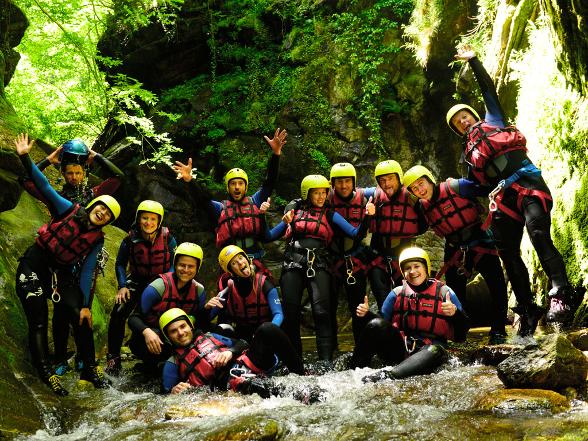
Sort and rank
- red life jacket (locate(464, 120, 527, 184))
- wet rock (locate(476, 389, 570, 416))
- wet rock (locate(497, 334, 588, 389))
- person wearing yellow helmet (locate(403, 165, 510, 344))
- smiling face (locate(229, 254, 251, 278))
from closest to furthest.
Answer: wet rock (locate(476, 389, 570, 416)) → wet rock (locate(497, 334, 588, 389)) → red life jacket (locate(464, 120, 527, 184)) → smiling face (locate(229, 254, 251, 278)) → person wearing yellow helmet (locate(403, 165, 510, 344))

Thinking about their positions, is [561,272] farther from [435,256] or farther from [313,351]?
[435,256]

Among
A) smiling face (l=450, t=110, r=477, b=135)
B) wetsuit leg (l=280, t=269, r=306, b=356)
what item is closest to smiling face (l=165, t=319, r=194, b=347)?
wetsuit leg (l=280, t=269, r=306, b=356)

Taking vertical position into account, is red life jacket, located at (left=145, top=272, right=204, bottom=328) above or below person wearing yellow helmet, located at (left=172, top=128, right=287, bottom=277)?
below

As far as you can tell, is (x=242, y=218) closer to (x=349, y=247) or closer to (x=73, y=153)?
(x=349, y=247)

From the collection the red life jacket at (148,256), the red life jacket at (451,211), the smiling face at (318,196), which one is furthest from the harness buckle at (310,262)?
the red life jacket at (148,256)

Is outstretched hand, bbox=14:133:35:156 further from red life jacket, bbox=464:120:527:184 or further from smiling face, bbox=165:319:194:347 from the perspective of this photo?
red life jacket, bbox=464:120:527:184

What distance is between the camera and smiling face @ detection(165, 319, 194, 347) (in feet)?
18.3

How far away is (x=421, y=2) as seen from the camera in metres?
12.7

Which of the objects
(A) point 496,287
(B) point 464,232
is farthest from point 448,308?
(B) point 464,232

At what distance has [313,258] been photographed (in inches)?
260

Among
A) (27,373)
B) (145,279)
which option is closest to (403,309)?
(145,279)

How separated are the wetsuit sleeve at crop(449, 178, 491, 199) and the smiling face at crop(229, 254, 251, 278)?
267 centimetres

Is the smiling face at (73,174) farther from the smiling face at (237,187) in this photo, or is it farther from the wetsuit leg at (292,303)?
the wetsuit leg at (292,303)

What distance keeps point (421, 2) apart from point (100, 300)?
32.6ft
